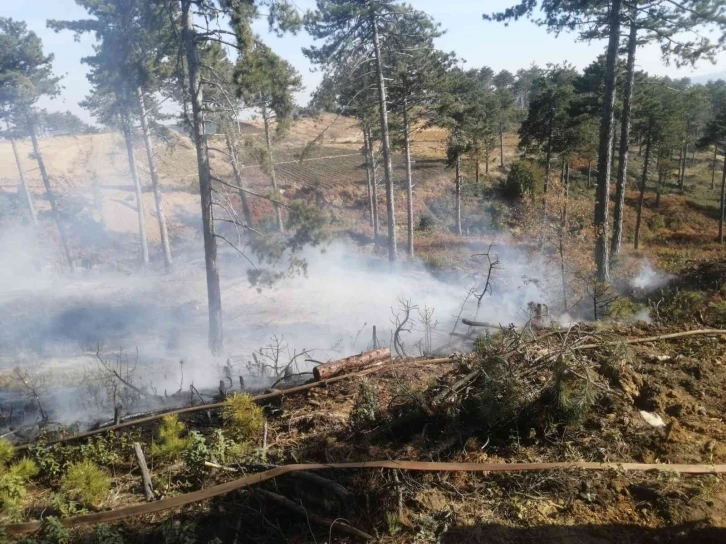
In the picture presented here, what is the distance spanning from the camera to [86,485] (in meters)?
4.50

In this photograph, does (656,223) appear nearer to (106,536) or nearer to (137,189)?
(137,189)

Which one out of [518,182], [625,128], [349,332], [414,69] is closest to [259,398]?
[349,332]

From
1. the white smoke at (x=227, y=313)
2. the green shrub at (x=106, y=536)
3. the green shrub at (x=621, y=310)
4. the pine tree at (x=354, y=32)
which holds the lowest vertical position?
the white smoke at (x=227, y=313)

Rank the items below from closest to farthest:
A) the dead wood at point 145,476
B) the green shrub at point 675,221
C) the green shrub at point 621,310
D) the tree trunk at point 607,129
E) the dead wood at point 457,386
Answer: the dead wood at point 145,476 < the dead wood at point 457,386 < the green shrub at point 621,310 < the tree trunk at point 607,129 < the green shrub at point 675,221

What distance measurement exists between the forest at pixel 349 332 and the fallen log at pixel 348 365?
0.12 ft

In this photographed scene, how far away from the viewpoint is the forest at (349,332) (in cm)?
403

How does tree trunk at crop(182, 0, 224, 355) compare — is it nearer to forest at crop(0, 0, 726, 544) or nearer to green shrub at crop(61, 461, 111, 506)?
forest at crop(0, 0, 726, 544)

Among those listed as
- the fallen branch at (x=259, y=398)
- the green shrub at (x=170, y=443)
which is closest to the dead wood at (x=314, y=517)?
the green shrub at (x=170, y=443)

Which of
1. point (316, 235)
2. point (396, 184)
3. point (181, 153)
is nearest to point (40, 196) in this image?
point (181, 153)

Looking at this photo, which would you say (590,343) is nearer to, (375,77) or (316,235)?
(316,235)

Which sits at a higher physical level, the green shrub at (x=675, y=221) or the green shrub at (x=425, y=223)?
the green shrub at (x=425, y=223)

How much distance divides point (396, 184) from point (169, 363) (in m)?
31.5

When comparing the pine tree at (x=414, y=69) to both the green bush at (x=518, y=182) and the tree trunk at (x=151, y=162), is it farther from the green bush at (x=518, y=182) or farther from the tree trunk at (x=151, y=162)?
the green bush at (x=518, y=182)

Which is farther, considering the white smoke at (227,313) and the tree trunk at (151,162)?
the tree trunk at (151,162)
